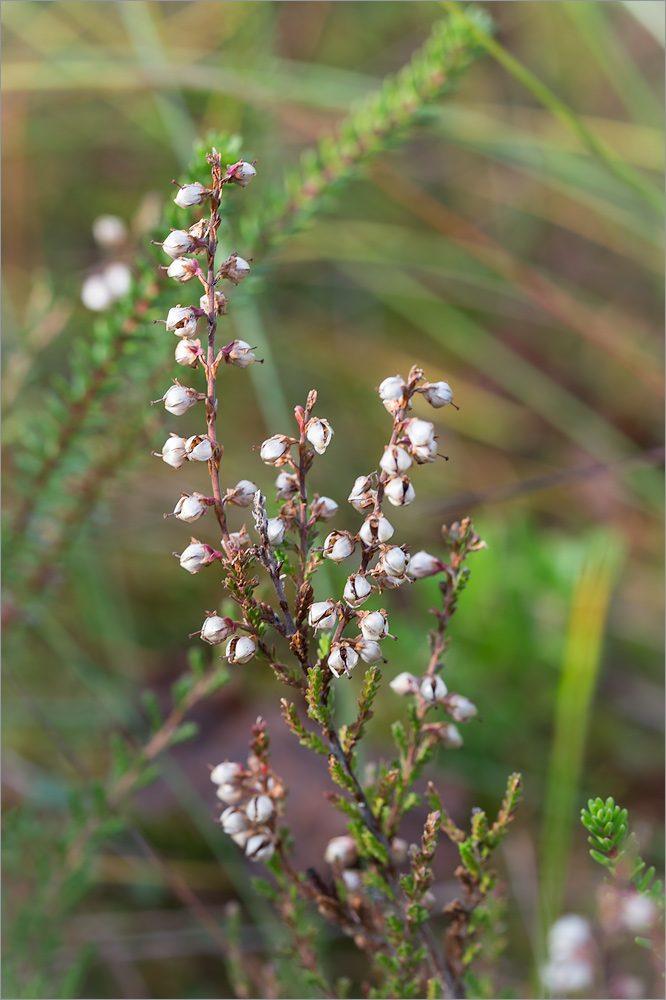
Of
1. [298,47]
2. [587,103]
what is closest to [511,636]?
[587,103]

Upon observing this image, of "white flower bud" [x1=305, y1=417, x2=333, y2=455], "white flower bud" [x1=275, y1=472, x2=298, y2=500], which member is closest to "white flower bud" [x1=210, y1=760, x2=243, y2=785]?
"white flower bud" [x1=275, y1=472, x2=298, y2=500]

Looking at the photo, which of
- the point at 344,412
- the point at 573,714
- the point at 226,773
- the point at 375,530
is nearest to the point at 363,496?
the point at 375,530

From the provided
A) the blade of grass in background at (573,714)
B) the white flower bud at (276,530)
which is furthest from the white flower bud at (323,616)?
the blade of grass in background at (573,714)

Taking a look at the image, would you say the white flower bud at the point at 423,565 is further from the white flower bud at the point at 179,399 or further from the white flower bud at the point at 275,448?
the white flower bud at the point at 179,399

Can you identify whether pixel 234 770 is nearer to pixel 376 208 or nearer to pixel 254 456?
pixel 254 456

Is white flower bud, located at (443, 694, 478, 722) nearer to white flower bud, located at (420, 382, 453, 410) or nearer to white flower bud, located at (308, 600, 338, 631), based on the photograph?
white flower bud, located at (308, 600, 338, 631)

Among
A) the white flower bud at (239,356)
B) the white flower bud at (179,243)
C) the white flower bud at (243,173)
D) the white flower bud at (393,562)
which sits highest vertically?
the white flower bud at (243,173)

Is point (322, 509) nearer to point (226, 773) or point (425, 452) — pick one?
point (425, 452)
